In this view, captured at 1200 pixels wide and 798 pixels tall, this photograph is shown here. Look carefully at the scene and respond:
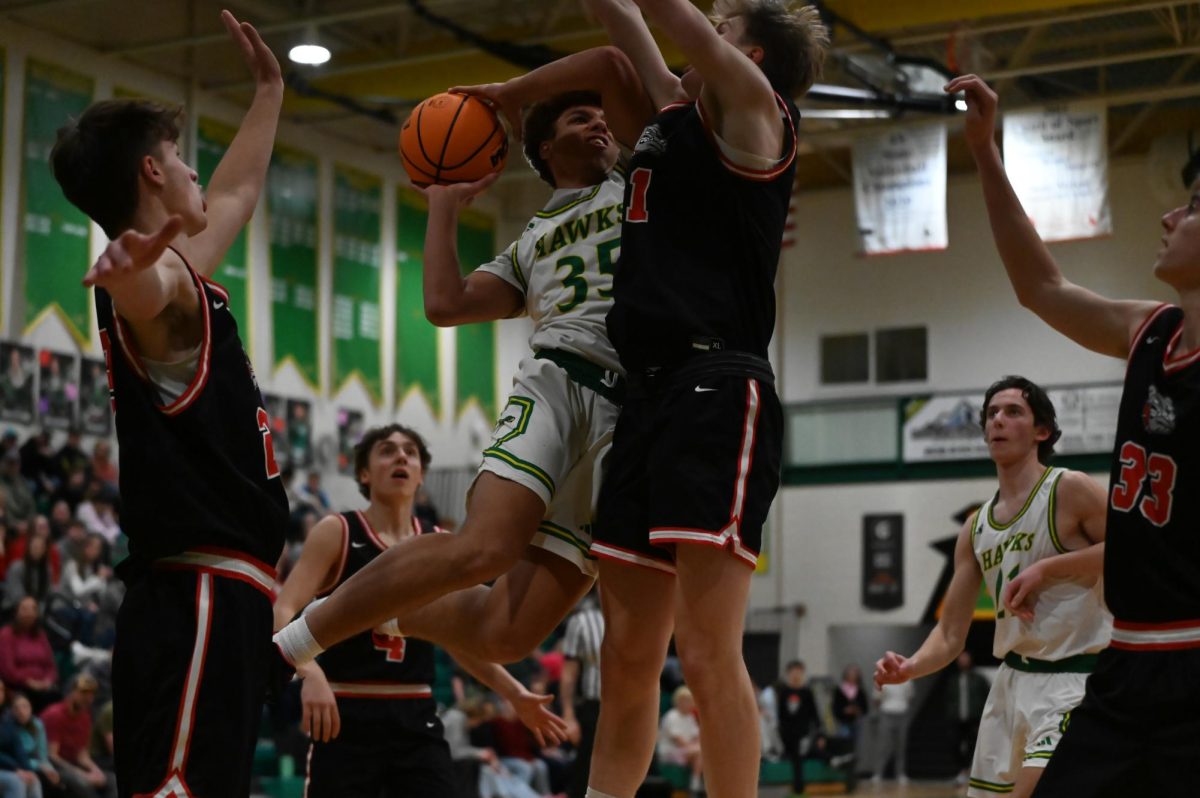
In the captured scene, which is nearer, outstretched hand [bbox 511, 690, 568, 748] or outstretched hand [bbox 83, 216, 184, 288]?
outstretched hand [bbox 83, 216, 184, 288]

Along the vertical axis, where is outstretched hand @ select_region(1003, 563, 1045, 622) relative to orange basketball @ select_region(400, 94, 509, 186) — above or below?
below

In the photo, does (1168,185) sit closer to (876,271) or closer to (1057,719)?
(876,271)

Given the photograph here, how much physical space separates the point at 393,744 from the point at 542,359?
7.49ft

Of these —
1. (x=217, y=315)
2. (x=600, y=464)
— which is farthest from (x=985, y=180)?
(x=217, y=315)

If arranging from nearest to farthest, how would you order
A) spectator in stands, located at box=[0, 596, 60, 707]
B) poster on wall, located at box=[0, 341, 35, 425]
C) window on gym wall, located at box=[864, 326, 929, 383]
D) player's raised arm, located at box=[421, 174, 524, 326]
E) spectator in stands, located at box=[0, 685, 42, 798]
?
player's raised arm, located at box=[421, 174, 524, 326], spectator in stands, located at box=[0, 685, 42, 798], spectator in stands, located at box=[0, 596, 60, 707], poster on wall, located at box=[0, 341, 35, 425], window on gym wall, located at box=[864, 326, 929, 383]

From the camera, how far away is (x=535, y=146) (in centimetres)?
539

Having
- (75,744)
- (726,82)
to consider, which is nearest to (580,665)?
(75,744)

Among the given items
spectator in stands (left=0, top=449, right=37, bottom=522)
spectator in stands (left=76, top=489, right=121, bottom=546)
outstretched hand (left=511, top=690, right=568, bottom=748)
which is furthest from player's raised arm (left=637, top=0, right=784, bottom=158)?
spectator in stands (left=76, top=489, right=121, bottom=546)

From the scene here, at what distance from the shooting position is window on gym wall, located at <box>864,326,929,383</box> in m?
25.7

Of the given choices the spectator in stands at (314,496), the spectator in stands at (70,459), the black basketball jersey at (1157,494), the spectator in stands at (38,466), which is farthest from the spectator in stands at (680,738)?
the black basketball jersey at (1157,494)

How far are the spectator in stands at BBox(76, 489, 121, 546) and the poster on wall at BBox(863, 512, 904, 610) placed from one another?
1280 cm

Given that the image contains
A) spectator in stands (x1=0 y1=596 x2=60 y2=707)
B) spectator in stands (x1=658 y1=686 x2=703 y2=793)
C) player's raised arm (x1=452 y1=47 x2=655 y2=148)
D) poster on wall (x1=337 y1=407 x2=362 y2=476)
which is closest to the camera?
player's raised arm (x1=452 y1=47 x2=655 y2=148)

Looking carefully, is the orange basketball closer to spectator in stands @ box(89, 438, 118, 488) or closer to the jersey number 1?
the jersey number 1

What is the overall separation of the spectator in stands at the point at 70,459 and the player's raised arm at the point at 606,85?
13.5 m
